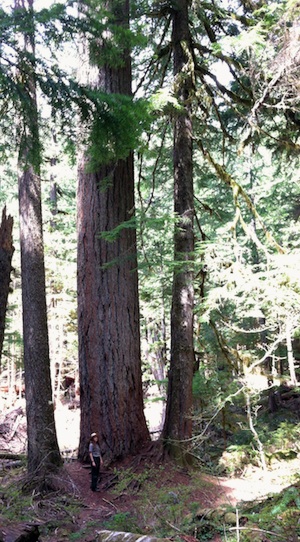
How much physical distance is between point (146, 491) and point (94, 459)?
1.16 meters

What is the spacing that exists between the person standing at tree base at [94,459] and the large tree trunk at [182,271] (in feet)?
4.10

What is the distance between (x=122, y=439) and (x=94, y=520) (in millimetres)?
2168

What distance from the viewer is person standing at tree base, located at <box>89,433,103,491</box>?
8406 mm

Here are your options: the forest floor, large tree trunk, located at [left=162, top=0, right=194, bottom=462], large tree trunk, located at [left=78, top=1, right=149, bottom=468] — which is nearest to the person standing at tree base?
the forest floor

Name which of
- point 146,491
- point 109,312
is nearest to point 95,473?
point 146,491

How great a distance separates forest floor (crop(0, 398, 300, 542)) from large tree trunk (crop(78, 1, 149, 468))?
0.56m

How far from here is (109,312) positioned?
30.9 ft

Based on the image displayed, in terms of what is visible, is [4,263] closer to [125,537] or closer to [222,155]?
[125,537]

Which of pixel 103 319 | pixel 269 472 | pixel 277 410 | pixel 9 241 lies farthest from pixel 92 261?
pixel 277 410

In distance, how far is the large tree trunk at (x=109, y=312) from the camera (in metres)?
9.20

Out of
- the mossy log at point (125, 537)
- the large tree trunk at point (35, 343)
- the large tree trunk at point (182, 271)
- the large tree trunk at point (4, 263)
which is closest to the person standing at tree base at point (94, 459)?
the large tree trunk at point (35, 343)

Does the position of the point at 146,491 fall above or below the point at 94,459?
below

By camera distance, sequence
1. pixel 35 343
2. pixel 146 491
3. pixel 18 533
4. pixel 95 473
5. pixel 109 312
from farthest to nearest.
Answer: pixel 109 312
pixel 35 343
pixel 95 473
pixel 146 491
pixel 18 533

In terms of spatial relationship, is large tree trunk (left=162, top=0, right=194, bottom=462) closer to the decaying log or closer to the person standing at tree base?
the person standing at tree base
